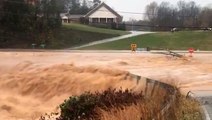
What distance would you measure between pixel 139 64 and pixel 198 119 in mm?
31498

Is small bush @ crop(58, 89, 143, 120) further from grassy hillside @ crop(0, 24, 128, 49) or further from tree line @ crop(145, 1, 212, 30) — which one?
tree line @ crop(145, 1, 212, 30)

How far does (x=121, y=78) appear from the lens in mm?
33094

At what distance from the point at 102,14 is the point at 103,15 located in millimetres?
503

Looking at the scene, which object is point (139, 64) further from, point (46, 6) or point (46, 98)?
point (46, 6)

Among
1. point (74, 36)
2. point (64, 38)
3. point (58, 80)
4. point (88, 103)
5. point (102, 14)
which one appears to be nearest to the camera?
point (88, 103)

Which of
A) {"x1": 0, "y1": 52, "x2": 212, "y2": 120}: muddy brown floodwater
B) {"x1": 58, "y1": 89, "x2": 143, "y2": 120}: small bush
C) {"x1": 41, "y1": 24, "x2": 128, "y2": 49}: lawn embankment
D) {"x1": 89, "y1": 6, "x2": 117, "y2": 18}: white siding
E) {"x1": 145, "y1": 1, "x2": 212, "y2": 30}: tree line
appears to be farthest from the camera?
{"x1": 89, "y1": 6, "x2": 117, "y2": 18}: white siding

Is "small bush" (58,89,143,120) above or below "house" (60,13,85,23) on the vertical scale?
above

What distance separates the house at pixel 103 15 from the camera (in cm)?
13838

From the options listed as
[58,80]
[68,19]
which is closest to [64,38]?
[68,19]

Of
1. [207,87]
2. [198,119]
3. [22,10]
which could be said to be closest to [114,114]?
[198,119]

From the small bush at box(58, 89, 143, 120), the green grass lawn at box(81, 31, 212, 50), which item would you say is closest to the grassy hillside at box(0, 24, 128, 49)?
the green grass lawn at box(81, 31, 212, 50)

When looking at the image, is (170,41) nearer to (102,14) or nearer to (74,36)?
(74,36)

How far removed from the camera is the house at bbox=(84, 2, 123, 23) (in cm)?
13838

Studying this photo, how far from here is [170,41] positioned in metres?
87.9
